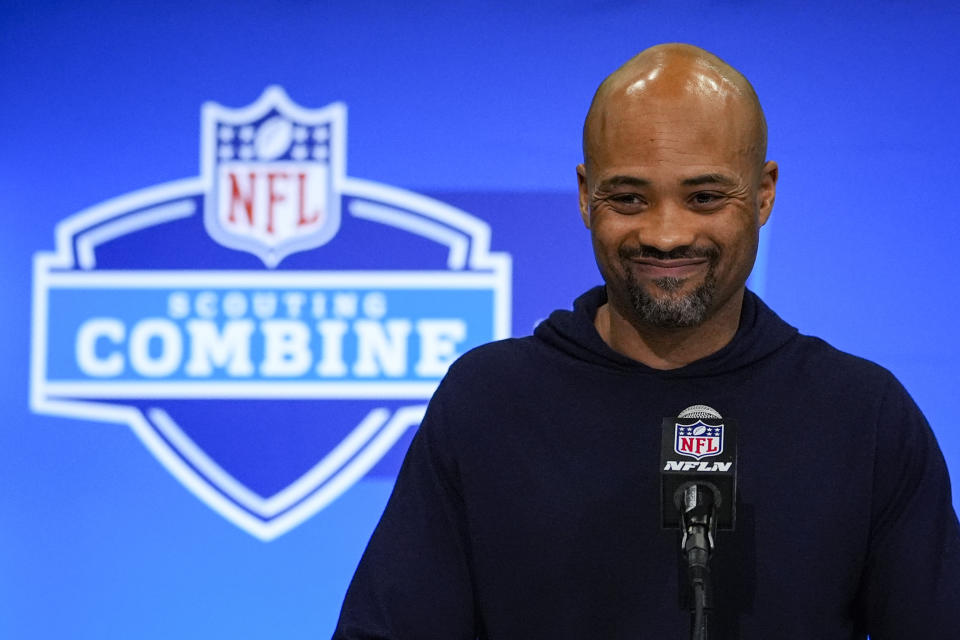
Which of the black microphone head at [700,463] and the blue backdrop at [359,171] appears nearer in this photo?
the black microphone head at [700,463]

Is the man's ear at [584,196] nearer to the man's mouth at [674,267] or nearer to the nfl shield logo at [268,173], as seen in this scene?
the man's mouth at [674,267]

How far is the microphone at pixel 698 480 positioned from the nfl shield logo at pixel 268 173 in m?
1.69

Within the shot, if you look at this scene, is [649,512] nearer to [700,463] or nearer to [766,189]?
[700,463]

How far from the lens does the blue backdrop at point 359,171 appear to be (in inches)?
107

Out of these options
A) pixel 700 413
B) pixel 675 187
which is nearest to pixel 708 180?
pixel 675 187

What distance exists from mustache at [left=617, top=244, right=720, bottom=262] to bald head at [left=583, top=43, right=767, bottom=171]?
0.39 feet

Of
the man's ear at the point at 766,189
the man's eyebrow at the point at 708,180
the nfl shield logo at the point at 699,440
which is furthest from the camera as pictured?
the man's ear at the point at 766,189

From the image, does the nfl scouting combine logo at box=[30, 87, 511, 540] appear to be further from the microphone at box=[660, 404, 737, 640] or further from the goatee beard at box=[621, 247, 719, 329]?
the microphone at box=[660, 404, 737, 640]

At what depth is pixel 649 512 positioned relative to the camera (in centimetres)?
141

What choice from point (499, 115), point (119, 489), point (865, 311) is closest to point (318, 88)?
point (499, 115)

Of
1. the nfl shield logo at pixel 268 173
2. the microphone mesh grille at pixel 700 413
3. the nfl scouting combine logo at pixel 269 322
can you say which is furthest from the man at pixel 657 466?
the nfl shield logo at pixel 268 173

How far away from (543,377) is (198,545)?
1.49 m

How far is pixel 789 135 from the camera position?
107 inches

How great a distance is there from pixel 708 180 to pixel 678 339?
8.3 inches
